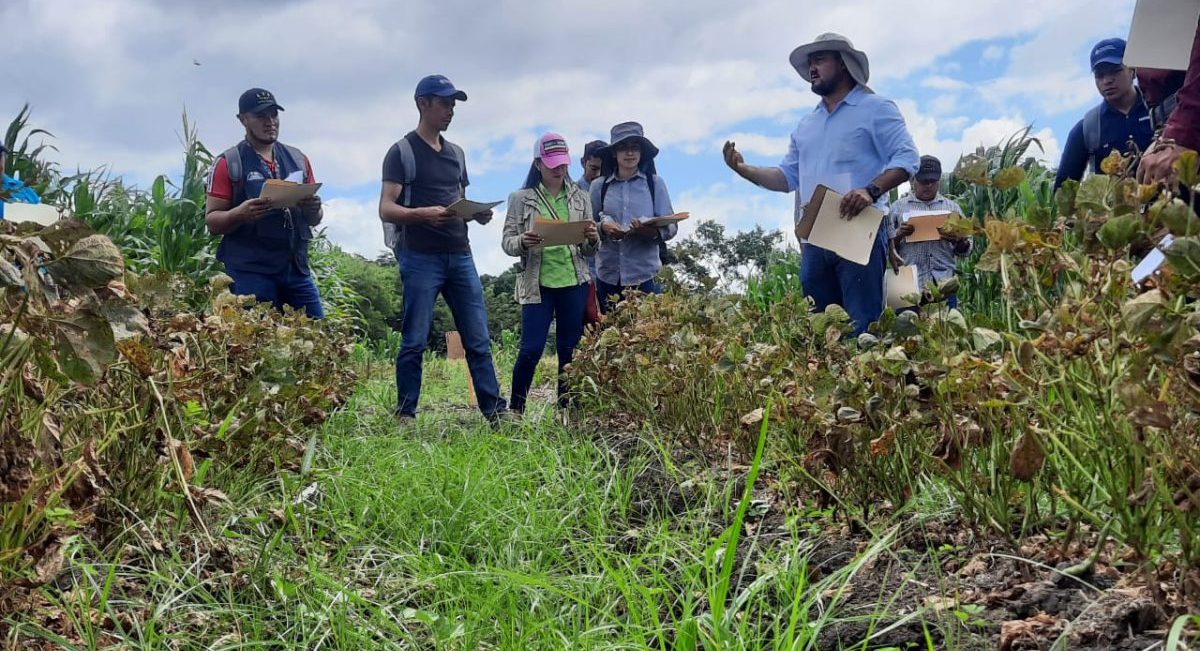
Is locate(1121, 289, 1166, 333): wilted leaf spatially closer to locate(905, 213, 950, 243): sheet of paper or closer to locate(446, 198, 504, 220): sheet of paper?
locate(446, 198, 504, 220): sheet of paper

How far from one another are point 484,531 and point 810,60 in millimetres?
3156

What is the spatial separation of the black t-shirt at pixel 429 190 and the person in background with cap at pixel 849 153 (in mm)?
1804

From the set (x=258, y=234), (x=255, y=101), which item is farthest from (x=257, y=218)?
(x=255, y=101)

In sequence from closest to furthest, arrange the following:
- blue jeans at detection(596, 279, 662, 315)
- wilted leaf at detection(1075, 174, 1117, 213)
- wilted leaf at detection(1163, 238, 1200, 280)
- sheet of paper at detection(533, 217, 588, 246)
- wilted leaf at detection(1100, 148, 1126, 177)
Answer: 1. wilted leaf at detection(1163, 238, 1200, 280)
2. wilted leaf at detection(1075, 174, 1117, 213)
3. wilted leaf at detection(1100, 148, 1126, 177)
4. sheet of paper at detection(533, 217, 588, 246)
5. blue jeans at detection(596, 279, 662, 315)

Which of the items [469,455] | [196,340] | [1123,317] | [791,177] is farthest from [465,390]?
[1123,317]

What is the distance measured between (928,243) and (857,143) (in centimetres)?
198

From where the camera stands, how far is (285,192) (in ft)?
15.7

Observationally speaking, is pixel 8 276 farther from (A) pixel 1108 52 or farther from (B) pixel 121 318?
(A) pixel 1108 52

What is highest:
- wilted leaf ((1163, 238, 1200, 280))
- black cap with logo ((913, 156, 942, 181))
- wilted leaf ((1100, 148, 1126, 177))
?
black cap with logo ((913, 156, 942, 181))

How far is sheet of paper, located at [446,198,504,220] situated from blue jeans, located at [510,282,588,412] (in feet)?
2.56

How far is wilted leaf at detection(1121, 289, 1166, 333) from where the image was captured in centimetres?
134

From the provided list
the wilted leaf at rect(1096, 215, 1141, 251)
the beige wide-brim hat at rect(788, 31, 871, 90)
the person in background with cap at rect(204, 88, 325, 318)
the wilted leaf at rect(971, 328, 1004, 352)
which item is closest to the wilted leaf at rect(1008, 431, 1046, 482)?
the wilted leaf at rect(971, 328, 1004, 352)

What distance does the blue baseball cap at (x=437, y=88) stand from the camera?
5.14 metres

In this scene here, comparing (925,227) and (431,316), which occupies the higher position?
(925,227)
